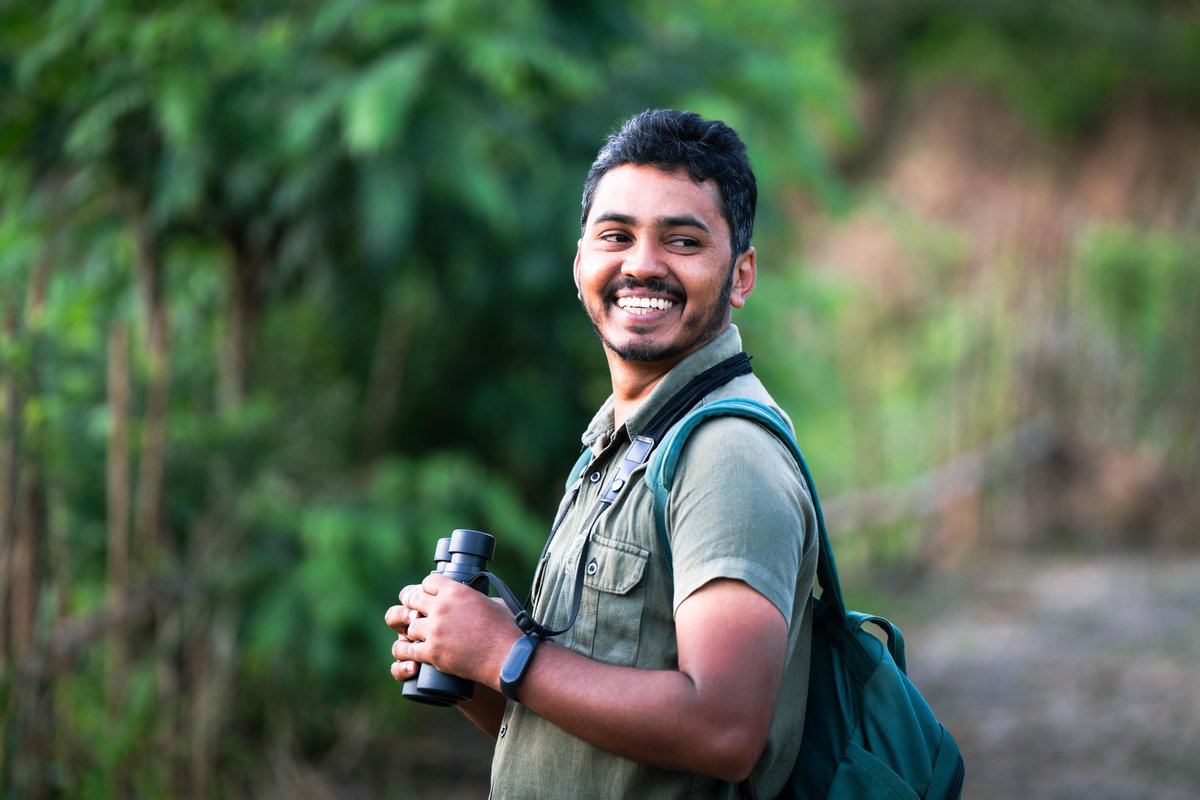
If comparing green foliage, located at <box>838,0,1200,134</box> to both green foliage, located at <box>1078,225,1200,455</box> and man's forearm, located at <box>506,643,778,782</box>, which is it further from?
man's forearm, located at <box>506,643,778,782</box>

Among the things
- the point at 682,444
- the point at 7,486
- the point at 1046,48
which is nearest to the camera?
the point at 682,444

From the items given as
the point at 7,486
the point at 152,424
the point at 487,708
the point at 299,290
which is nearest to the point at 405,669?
the point at 487,708

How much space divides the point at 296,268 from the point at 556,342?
124 centimetres

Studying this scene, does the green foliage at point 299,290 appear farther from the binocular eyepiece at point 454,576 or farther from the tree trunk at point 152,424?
the binocular eyepiece at point 454,576

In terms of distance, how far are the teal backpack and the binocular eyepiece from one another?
287mm

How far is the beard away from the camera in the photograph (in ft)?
5.81

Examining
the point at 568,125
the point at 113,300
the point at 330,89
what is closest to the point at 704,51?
the point at 568,125

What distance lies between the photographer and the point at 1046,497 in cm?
1028

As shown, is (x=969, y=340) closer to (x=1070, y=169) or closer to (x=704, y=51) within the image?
(x=704, y=51)

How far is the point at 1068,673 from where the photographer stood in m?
6.63

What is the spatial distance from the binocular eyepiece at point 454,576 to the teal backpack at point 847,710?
287 millimetres

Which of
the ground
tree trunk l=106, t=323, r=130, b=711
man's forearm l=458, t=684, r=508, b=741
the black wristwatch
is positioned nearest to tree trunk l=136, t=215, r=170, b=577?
tree trunk l=106, t=323, r=130, b=711

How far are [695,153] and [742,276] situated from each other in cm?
22

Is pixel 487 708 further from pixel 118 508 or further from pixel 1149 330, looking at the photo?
pixel 1149 330
